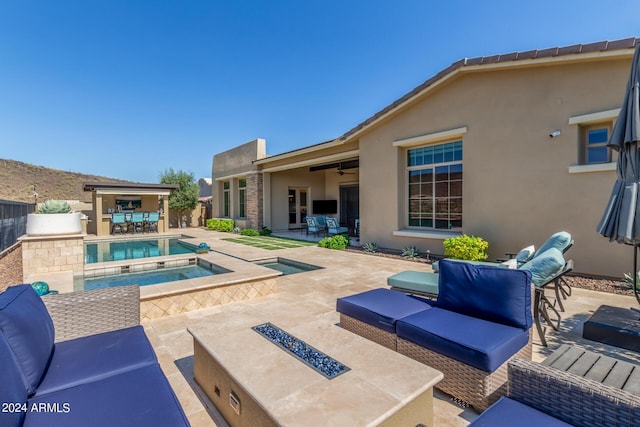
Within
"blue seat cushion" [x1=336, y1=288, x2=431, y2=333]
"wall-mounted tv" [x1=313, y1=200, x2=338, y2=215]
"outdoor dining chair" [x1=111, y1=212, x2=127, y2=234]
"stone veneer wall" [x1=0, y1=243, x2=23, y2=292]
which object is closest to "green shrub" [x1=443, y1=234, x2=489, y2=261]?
"blue seat cushion" [x1=336, y1=288, x2=431, y2=333]

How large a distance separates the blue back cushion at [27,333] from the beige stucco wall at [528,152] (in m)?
8.70

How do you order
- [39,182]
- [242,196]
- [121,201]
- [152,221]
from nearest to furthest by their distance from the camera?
[152,221] < [242,196] < [121,201] < [39,182]

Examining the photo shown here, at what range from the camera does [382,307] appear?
3385mm

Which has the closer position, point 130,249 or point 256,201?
point 130,249

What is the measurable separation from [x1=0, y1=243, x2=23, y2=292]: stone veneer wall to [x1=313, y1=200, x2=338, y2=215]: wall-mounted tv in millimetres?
13311

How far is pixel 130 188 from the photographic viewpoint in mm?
17625

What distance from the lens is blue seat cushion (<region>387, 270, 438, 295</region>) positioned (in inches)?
166

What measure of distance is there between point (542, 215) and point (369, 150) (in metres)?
5.71

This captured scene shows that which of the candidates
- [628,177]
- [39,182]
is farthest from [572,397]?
[39,182]

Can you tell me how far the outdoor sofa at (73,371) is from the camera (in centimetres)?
160

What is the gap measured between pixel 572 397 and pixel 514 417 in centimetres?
33

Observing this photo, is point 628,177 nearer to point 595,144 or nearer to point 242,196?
point 595,144

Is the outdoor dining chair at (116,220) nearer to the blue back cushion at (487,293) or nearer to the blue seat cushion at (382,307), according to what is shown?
the blue seat cushion at (382,307)

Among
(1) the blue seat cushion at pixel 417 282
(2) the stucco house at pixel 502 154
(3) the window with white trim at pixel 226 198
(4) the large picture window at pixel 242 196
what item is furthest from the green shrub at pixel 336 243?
(3) the window with white trim at pixel 226 198
